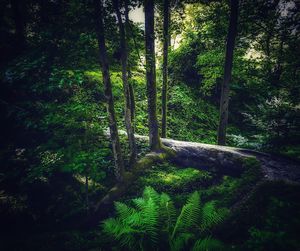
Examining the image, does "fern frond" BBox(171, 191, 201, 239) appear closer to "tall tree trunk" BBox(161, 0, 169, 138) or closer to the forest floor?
the forest floor

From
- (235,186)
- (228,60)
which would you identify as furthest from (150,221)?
(228,60)

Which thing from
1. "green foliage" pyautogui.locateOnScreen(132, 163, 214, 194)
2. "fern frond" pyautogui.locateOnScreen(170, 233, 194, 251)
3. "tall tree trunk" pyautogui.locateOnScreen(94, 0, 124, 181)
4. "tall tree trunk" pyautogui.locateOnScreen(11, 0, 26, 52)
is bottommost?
"green foliage" pyautogui.locateOnScreen(132, 163, 214, 194)

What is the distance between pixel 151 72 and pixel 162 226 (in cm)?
445

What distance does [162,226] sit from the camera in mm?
5234

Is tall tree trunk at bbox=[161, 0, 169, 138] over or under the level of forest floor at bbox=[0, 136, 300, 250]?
over

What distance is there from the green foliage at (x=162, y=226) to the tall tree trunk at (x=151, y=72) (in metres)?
2.62

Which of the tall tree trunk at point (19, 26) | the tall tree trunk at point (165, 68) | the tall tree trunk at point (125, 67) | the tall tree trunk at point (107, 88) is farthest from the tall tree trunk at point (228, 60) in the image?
the tall tree trunk at point (19, 26)

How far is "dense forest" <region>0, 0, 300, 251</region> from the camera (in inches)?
184

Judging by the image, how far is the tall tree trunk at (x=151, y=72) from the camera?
643 centimetres

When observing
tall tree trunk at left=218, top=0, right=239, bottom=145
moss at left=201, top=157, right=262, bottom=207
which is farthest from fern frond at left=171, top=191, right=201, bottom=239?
tall tree trunk at left=218, top=0, right=239, bottom=145

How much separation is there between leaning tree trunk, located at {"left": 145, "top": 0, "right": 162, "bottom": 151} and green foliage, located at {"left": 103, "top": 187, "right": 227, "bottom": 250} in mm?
2619

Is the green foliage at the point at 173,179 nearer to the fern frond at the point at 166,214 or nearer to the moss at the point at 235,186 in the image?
the moss at the point at 235,186

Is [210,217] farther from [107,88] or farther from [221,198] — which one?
[107,88]

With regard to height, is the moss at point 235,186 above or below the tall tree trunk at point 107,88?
below
